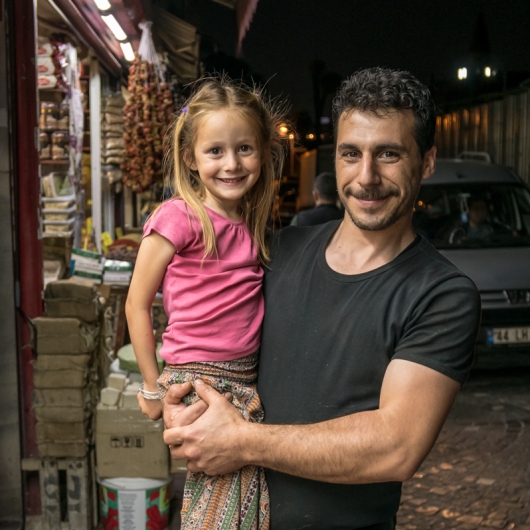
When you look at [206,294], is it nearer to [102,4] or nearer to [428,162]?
[428,162]

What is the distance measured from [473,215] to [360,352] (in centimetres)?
634

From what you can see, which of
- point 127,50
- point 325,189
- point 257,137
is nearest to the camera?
point 257,137

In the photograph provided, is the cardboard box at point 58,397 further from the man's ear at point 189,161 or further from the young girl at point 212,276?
the man's ear at point 189,161

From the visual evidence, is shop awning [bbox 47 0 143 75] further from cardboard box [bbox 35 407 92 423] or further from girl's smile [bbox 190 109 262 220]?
girl's smile [bbox 190 109 262 220]

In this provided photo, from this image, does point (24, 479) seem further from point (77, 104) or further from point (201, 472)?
point (77, 104)

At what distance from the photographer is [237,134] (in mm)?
2352

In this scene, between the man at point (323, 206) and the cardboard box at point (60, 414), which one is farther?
the man at point (323, 206)

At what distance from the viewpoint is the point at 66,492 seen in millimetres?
4348

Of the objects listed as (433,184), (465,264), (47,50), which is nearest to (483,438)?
(465,264)

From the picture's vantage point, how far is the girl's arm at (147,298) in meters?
2.31

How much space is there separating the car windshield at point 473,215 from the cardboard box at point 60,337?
15.2ft

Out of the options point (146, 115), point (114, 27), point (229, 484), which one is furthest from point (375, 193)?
point (146, 115)

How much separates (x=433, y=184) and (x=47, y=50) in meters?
4.23

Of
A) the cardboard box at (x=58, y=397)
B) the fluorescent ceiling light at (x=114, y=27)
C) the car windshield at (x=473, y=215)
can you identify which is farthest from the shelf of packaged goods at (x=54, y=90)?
the car windshield at (x=473, y=215)
